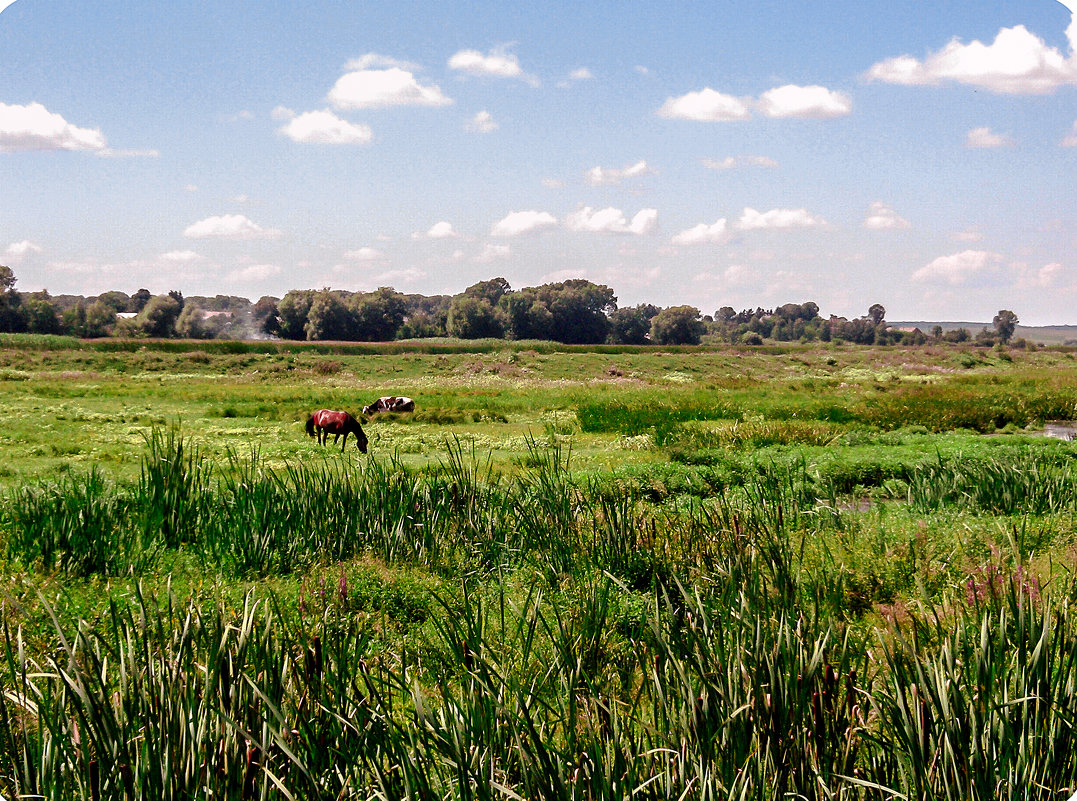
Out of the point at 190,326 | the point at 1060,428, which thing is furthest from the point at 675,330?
the point at 1060,428

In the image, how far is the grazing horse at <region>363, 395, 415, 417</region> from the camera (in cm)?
2103

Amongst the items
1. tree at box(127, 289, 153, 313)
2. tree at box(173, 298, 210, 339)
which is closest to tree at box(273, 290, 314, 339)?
tree at box(173, 298, 210, 339)

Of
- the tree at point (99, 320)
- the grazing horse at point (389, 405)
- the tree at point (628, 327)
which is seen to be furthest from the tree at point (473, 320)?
the tree at point (99, 320)

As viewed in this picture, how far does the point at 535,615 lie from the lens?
327 cm

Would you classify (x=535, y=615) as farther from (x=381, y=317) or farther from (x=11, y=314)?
(x=11, y=314)

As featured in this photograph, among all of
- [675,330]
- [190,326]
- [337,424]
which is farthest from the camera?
[675,330]

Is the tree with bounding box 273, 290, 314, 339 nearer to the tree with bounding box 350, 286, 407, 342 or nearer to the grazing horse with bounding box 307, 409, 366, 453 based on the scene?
the tree with bounding box 350, 286, 407, 342

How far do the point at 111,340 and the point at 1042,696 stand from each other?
128ft

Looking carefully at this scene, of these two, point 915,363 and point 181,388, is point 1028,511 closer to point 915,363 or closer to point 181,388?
point 181,388

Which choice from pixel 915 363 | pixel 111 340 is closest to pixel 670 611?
pixel 111 340

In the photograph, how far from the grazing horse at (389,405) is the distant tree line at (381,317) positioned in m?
13.4

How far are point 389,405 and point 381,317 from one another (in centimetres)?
1466

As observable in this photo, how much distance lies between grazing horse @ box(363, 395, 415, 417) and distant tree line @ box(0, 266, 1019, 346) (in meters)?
13.4

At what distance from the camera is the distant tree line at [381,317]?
3525 centimetres
